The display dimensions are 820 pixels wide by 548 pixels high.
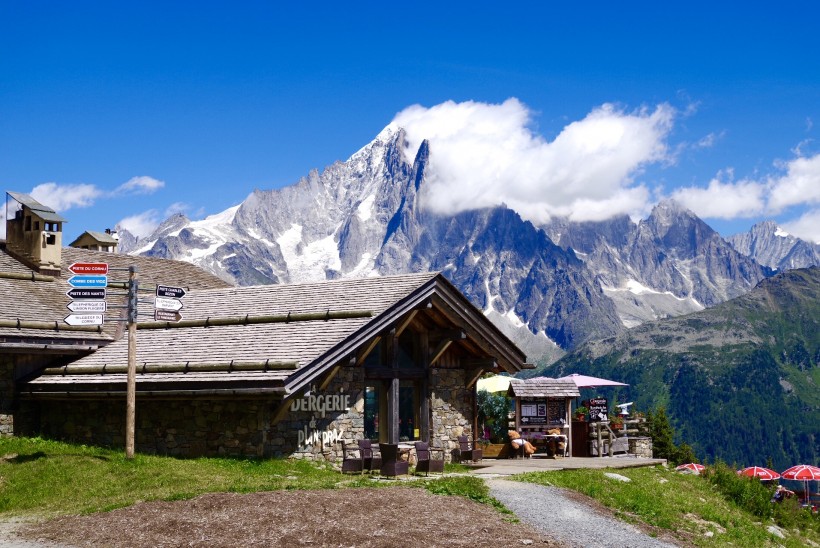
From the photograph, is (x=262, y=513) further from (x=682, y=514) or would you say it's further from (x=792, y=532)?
(x=792, y=532)

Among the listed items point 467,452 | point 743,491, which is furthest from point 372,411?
point 743,491

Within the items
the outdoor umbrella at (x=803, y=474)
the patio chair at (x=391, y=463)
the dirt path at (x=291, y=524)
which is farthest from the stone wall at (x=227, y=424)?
the outdoor umbrella at (x=803, y=474)

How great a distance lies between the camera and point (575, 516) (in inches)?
701

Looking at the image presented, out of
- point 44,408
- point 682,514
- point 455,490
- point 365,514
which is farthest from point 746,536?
point 44,408

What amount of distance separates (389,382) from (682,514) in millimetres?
8867

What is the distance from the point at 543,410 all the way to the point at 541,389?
→ 839mm

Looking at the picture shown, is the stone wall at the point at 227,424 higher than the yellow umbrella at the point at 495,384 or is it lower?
lower

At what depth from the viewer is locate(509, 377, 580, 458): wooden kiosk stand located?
33094mm

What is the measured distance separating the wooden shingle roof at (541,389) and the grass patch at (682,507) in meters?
5.99

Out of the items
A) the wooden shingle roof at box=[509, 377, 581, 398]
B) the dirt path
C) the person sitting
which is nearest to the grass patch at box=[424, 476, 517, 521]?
the dirt path

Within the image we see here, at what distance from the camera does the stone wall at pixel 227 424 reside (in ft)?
75.6

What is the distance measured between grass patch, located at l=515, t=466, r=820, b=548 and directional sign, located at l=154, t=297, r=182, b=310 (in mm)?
8836

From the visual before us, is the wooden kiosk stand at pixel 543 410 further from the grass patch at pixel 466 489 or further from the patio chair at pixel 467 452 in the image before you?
the grass patch at pixel 466 489

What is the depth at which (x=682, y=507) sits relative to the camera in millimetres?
21234
